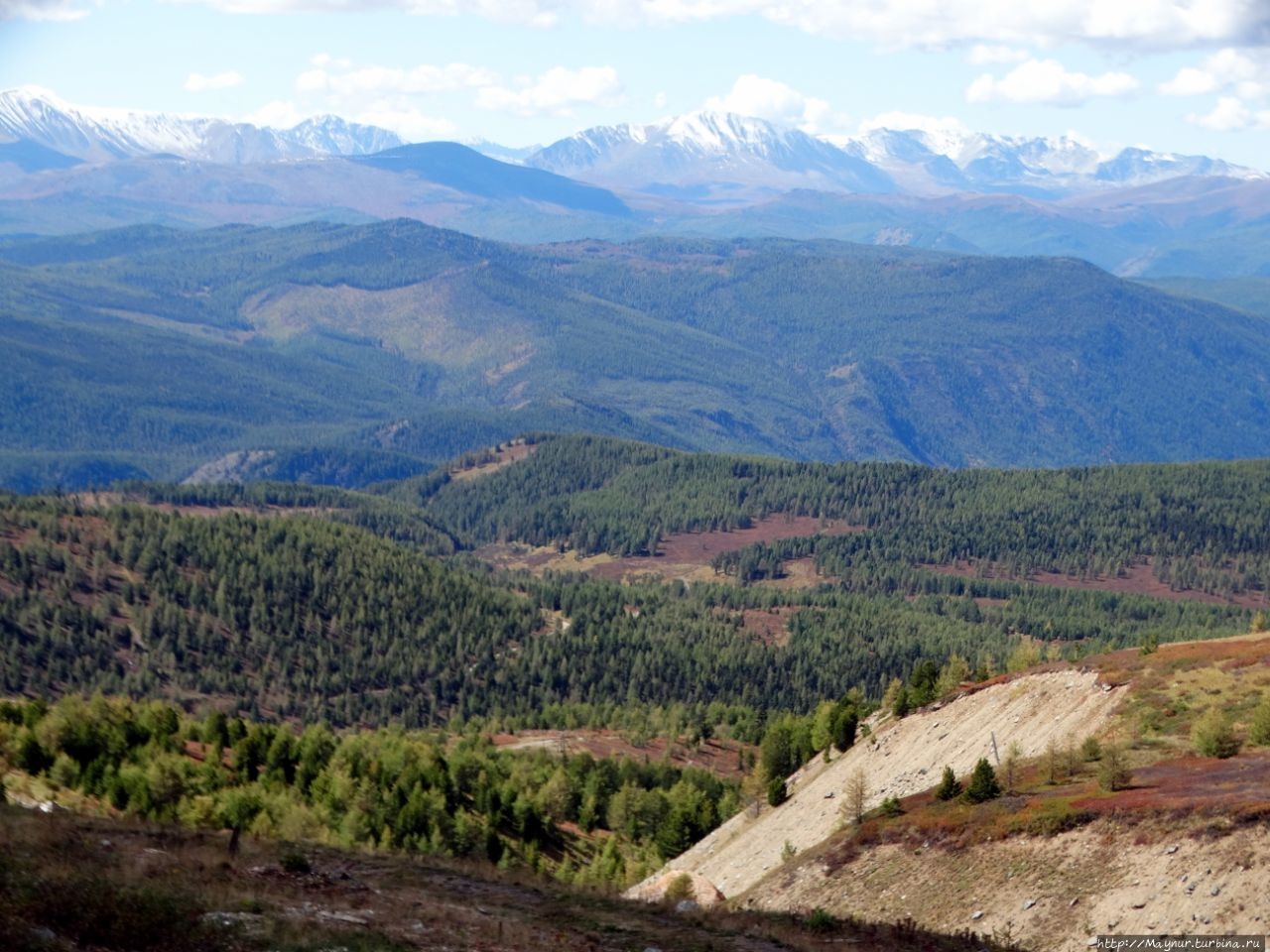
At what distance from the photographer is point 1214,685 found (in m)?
84.1

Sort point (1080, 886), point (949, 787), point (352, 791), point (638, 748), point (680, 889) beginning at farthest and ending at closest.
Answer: point (638, 748)
point (352, 791)
point (949, 787)
point (680, 889)
point (1080, 886)

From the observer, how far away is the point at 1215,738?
235 feet

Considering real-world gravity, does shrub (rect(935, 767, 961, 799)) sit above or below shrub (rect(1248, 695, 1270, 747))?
below

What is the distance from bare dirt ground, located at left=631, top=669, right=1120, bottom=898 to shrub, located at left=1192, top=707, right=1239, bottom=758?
10508 mm

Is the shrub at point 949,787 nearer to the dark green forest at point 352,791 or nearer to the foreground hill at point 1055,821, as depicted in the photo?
the foreground hill at point 1055,821

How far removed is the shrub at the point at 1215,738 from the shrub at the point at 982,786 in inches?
387

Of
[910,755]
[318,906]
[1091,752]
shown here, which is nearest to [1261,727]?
[1091,752]

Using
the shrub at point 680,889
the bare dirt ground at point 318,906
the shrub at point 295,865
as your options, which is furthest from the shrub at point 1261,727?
the shrub at point 295,865

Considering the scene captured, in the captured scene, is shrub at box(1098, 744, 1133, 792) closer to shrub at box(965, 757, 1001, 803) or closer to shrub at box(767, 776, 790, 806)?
shrub at box(965, 757, 1001, 803)

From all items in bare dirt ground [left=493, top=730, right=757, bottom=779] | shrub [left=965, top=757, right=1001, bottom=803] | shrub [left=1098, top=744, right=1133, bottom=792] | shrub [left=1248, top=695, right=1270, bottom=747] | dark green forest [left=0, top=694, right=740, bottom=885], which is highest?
shrub [left=1248, top=695, right=1270, bottom=747]

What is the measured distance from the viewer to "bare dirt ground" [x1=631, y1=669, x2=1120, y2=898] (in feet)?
284

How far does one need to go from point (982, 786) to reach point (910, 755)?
76.6 ft

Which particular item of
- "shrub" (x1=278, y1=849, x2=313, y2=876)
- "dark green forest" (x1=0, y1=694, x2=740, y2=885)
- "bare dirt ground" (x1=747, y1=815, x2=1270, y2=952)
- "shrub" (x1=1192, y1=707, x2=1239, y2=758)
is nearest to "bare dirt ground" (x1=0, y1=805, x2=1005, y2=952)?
"shrub" (x1=278, y1=849, x2=313, y2=876)

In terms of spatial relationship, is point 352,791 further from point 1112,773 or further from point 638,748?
point 638,748
